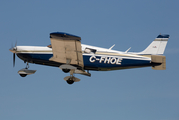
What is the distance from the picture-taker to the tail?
1734 centimetres

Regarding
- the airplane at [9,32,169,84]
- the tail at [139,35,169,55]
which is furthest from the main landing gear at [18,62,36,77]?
the tail at [139,35,169,55]

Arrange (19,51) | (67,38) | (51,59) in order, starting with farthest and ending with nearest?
(19,51)
(51,59)
(67,38)

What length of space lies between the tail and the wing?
13.6 feet

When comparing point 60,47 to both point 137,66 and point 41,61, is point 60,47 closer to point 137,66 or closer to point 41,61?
point 41,61

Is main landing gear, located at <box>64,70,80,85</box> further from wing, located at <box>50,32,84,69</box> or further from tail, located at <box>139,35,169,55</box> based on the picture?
tail, located at <box>139,35,169,55</box>

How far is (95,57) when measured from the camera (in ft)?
56.4

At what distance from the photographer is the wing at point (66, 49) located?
49.8 ft

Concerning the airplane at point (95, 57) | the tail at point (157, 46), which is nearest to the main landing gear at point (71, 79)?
the airplane at point (95, 57)

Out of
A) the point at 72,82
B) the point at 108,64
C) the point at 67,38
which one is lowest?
the point at 72,82

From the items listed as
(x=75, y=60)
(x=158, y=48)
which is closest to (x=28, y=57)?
(x=75, y=60)

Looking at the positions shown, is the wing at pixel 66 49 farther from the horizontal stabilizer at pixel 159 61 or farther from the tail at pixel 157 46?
the horizontal stabilizer at pixel 159 61

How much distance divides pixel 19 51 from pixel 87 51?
177 inches

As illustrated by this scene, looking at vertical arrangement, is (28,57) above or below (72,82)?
above

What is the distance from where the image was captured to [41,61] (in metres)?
17.9
